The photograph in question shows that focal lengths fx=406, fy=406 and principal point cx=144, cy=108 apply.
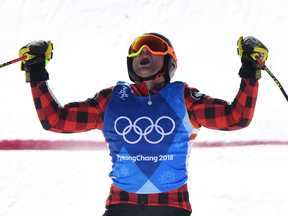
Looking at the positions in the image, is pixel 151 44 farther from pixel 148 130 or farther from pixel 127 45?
pixel 127 45

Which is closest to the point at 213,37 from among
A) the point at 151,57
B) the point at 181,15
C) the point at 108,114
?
the point at 181,15

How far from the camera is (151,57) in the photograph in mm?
2371

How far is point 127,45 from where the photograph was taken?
466cm

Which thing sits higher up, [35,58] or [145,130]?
[35,58]

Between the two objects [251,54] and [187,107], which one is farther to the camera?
[187,107]

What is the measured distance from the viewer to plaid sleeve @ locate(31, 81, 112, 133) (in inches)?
85.9

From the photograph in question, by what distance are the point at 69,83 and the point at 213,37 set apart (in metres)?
1.71

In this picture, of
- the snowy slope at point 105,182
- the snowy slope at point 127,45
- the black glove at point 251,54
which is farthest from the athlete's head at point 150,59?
the snowy slope at point 127,45

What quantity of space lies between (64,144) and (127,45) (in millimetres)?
1548

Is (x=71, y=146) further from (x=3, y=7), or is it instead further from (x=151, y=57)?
(x=3, y=7)

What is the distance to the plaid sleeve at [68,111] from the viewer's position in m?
2.18

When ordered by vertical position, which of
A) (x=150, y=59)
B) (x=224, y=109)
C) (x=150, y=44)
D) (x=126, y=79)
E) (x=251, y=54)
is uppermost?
(x=126, y=79)

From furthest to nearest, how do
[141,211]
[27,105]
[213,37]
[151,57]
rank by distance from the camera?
[213,37] < [27,105] < [151,57] < [141,211]

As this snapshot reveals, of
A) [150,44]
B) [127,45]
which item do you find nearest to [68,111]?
[150,44]
